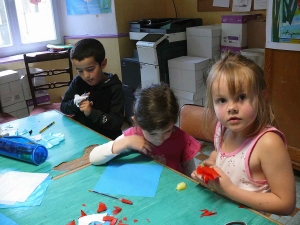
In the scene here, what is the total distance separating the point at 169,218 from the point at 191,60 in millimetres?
2076

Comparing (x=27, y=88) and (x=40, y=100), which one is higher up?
(x=27, y=88)

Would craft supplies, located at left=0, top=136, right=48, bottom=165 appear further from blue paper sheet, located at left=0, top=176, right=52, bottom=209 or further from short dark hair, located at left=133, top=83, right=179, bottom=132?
short dark hair, located at left=133, top=83, right=179, bottom=132

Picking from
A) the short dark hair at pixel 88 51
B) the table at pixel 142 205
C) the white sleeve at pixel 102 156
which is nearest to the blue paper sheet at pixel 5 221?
the table at pixel 142 205

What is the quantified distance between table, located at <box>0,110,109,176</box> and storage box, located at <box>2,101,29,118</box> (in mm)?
1416

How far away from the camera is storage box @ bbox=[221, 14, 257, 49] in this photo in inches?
103

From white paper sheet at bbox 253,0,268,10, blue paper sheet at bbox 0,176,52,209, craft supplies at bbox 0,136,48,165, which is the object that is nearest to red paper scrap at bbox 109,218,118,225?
blue paper sheet at bbox 0,176,52,209

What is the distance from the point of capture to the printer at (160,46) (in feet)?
9.15

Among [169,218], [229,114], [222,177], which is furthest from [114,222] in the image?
[229,114]

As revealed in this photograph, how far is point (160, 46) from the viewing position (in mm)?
2783

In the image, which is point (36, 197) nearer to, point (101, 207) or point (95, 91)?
point (101, 207)

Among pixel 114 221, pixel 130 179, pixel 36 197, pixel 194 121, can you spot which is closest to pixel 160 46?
pixel 194 121

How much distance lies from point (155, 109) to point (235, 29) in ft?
6.04

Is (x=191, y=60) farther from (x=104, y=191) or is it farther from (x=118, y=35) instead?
(x=104, y=191)

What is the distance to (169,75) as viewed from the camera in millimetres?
2926
